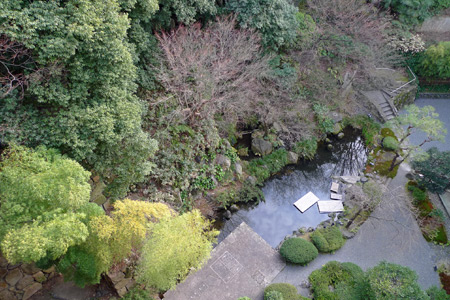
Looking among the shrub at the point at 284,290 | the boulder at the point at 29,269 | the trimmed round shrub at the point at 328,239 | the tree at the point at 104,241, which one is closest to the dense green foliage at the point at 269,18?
the trimmed round shrub at the point at 328,239

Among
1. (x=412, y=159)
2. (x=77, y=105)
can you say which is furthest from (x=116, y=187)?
(x=412, y=159)

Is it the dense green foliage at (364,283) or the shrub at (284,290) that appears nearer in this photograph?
the dense green foliage at (364,283)

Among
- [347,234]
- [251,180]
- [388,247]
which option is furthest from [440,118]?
[251,180]

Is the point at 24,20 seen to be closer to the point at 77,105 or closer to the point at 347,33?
the point at 77,105

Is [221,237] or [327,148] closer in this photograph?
[221,237]

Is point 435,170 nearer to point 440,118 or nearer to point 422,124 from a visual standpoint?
point 422,124

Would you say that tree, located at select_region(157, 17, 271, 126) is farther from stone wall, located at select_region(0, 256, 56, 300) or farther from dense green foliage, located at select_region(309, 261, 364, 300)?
dense green foliage, located at select_region(309, 261, 364, 300)

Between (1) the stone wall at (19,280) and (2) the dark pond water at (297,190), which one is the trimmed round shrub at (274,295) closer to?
(2) the dark pond water at (297,190)
